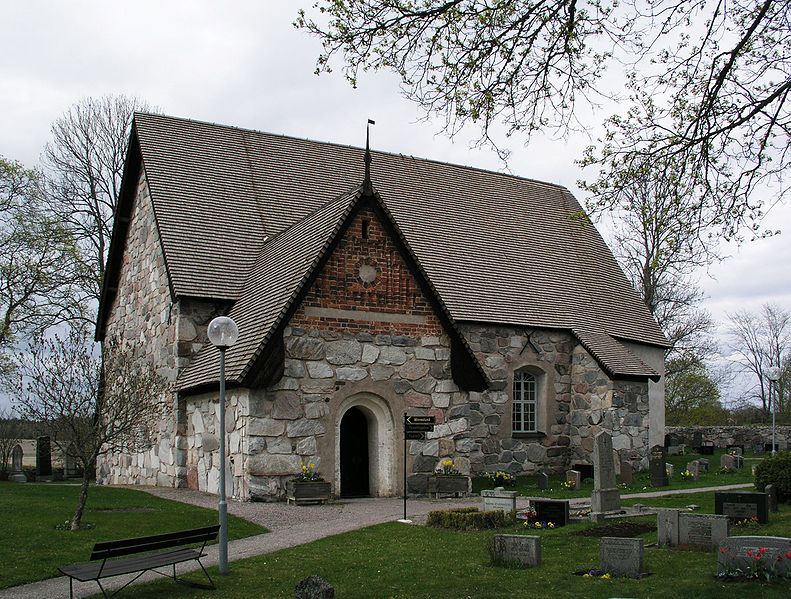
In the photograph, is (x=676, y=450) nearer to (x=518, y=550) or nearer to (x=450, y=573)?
(x=518, y=550)

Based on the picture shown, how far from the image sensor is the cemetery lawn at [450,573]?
8.38 metres

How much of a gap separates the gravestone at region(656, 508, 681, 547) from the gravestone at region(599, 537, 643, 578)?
181 cm

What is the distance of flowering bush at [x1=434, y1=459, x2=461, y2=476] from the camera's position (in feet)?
54.4

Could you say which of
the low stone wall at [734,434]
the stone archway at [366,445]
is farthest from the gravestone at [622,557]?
the low stone wall at [734,434]

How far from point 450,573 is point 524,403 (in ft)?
43.4

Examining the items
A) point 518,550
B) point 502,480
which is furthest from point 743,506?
point 502,480

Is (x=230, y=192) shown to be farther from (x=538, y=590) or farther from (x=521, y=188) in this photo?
(x=538, y=590)

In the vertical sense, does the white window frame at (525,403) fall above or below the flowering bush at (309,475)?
above

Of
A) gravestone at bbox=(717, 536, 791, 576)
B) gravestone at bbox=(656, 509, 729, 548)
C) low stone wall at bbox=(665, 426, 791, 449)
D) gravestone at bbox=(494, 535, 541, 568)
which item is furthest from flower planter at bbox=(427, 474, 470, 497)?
low stone wall at bbox=(665, 426, 791, 449)

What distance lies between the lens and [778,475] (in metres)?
14.8

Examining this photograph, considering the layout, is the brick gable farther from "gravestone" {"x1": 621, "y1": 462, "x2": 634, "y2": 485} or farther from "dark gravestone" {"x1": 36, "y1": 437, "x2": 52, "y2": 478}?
"dark gravestone" {"x1": 36, "y1": 437, "x2": 52, "y2": 478}

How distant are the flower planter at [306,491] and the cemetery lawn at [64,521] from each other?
1.59 m

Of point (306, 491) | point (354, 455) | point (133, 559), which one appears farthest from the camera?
point (354, 455)

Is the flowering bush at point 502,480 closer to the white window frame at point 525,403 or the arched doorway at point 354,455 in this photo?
the white window frame at point 525,403
